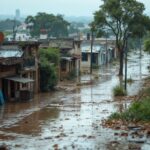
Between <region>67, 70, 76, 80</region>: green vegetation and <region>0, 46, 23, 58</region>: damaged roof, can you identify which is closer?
<region>0, 46, 23, 58</region>: damaged roof

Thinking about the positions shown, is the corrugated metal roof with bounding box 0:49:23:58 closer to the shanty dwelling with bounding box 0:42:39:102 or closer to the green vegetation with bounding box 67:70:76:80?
the shanty dwelling with bounding box 0:42:39:102

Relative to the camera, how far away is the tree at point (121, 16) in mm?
72500

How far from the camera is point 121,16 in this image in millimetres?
72938

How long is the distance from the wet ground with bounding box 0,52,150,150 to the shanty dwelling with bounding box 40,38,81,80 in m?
13.0

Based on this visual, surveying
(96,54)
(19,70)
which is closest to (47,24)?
(96,54)

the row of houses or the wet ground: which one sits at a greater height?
the row of houses

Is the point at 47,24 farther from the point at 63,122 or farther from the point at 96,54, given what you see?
the point at 63,122

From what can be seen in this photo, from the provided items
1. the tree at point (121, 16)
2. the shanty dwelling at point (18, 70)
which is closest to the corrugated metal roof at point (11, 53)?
the shanty dwelling at point (18, 70)

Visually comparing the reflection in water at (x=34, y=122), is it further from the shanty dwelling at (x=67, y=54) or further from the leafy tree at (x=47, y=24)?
the leafy tree at (x=47, y=24)

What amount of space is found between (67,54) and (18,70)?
2322 cm

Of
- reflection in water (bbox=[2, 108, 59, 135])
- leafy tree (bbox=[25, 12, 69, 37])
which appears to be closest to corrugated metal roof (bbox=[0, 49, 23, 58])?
reflection in water (bbox=[2, 108, 59, 135])

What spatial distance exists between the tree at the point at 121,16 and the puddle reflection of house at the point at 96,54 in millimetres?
10422

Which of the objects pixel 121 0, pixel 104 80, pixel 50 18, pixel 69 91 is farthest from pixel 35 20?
pixel 69 91

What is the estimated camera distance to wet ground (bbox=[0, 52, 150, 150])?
23359 millimetres
